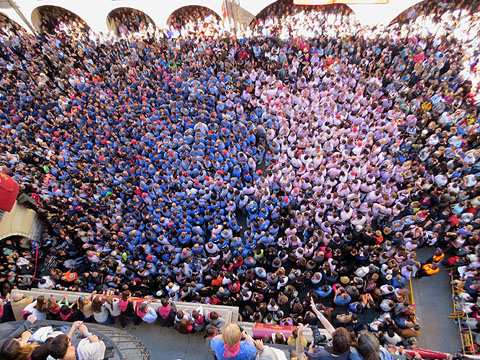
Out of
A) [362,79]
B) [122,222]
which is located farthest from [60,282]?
[362,79]

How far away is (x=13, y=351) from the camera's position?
3.47 metres

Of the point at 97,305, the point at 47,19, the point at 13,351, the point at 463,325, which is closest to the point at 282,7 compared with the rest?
the point at 47,19

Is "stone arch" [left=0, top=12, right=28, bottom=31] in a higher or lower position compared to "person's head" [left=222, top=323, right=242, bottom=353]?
higher

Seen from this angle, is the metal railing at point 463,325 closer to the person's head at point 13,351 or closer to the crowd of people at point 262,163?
the crowd of people at point 262,163

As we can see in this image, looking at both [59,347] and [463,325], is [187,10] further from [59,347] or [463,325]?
[463,325]

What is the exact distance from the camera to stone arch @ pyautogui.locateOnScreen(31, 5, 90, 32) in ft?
58.2

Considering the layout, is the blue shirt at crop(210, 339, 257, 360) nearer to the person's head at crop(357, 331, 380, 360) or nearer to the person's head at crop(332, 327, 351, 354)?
the person's head at crop(332, 327, 351, 354)

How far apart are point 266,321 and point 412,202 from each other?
558cm

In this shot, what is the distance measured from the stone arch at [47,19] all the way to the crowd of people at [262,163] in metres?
4.44

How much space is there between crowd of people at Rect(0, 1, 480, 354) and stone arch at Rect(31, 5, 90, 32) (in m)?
4.44

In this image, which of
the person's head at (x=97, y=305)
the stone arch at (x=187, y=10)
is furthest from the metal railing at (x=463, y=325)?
the stone arch at (x=187, y=10)

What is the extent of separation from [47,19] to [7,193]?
50.3 ft

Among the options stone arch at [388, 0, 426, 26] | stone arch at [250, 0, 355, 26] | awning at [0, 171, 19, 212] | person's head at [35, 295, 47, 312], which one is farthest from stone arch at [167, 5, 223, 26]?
person's head at [35, 295, 47, 312]

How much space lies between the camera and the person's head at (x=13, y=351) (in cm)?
345
